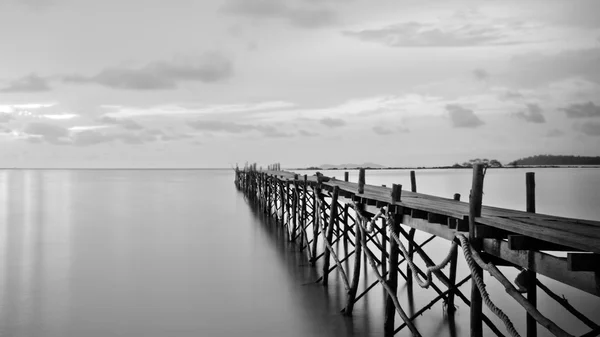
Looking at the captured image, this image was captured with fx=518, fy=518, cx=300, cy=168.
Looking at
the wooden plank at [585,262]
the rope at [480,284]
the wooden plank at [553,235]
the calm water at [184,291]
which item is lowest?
the calm water at [184,291]

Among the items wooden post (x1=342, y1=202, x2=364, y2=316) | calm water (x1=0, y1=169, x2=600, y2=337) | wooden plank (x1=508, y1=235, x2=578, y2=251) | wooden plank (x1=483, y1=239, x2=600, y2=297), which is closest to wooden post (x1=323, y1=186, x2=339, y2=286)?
calm water (x1=0, y1=169, x2=600, y2=337)

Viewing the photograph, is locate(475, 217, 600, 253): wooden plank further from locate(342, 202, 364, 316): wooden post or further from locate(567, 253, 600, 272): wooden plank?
locate(342, 202, 364, 316): wooden post

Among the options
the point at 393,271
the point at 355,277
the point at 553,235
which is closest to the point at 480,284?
the point at 553,235

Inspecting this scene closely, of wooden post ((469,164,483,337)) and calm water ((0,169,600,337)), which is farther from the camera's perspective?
calm water ((0,169,600,337))

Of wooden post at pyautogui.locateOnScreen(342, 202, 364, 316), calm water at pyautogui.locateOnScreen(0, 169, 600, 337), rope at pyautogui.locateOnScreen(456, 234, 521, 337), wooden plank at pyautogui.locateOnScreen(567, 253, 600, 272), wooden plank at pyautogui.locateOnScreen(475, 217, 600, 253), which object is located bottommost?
calm water at pyautogui.locateOnScreen(0, 169, 600, 337)

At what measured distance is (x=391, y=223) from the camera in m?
7.09

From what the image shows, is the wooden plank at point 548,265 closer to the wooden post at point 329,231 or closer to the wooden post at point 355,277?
the wooden post at point 355,277

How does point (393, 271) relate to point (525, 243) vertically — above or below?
below

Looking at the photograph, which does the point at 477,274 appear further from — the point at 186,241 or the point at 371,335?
the point at 186,241

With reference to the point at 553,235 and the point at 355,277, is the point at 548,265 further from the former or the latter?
the point at 355,277

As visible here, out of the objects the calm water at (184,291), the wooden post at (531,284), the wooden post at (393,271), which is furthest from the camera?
the calm water at (184,291)

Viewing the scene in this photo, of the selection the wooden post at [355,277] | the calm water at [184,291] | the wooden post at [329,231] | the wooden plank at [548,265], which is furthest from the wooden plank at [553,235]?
the wooden post at [329,231]

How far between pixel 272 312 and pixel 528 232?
18.9ft

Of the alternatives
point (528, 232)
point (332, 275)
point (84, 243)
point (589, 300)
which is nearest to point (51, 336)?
point (332, 275)
